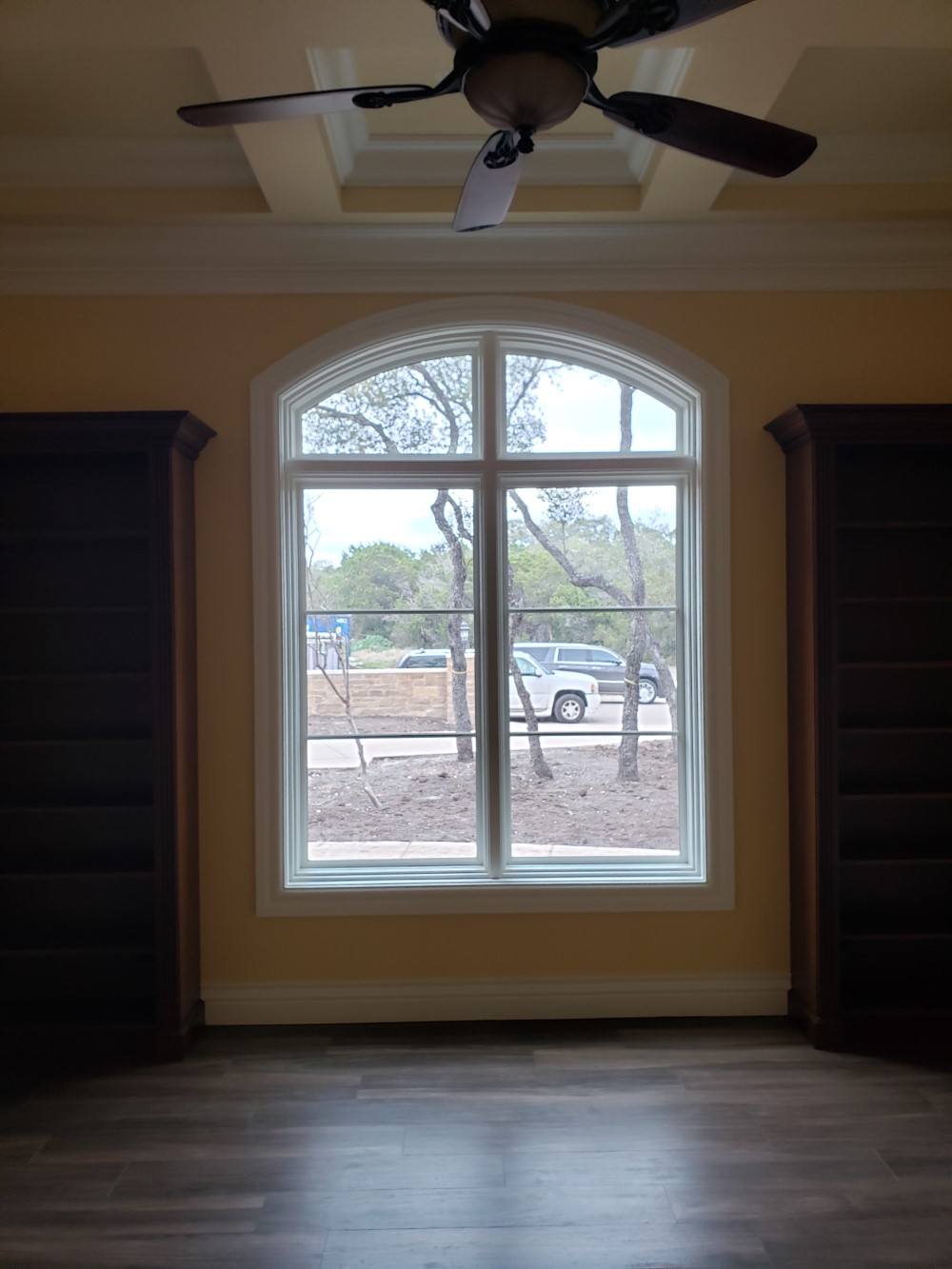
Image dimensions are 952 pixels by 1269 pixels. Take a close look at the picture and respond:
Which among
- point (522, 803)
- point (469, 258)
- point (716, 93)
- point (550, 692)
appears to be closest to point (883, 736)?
point (550, 692)

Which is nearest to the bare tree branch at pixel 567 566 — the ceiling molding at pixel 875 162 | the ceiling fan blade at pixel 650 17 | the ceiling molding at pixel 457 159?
the ceiling molding at pixel 457 159

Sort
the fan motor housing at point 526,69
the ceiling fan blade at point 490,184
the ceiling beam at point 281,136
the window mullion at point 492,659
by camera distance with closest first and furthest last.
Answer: the fan motor housing at point 526,69 → the ceiling fan blade at point 490,184 → the ceiling beam at point 281,136 → the window mullion at point 492,659

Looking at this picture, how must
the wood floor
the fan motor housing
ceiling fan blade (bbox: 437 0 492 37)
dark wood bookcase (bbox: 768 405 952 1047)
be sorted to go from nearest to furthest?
ceiling fan blade (bbox: 437 0 492 37), the fan motor housing, the wood floor, dark wood bookcase (bbox: 768 405 952 1047)

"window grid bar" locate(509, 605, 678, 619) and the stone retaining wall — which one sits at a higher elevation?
"window grid bar" locate(509, 605, 678, 619)

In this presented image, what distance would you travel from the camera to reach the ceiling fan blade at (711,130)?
1964mm

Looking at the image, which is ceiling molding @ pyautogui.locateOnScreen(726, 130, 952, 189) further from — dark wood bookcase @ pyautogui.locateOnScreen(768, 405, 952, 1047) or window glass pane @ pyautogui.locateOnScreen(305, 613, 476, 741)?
window glass pane @ pyautogui.locateOnScreen(305, 613, 476, 741)

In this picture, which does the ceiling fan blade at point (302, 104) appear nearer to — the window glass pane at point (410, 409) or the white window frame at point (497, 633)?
the white window frame at point (497, 633)

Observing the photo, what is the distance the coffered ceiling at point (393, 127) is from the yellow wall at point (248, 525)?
0.34 m

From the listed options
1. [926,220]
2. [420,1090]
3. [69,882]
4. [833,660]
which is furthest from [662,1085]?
[926,220]

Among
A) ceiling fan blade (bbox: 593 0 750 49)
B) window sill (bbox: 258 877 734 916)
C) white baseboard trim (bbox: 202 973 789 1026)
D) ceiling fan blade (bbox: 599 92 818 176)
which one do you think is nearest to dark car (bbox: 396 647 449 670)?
window sill (bbox: 258 877 734 916)

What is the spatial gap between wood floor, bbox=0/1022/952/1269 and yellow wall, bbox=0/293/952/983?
1.00ft

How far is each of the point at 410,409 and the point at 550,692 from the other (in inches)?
53.2

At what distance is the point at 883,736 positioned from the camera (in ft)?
12.4

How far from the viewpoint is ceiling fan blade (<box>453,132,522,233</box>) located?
213 cm
